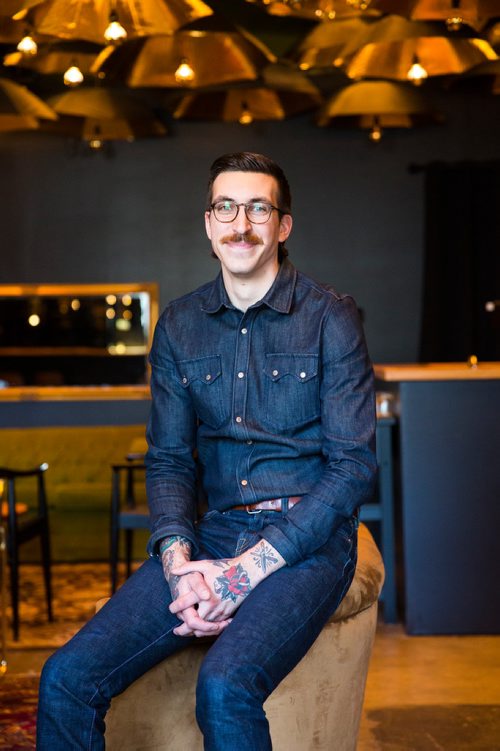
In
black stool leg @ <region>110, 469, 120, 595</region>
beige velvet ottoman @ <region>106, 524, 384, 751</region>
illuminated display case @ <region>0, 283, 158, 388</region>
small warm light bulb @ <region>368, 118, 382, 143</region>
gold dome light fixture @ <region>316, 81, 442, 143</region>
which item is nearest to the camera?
beige velvet ottoman @ <region>106, 524, 384, 751</region>

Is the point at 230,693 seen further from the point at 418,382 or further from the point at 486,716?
the point at 418,382

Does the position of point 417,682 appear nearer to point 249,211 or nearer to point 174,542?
point 174,542

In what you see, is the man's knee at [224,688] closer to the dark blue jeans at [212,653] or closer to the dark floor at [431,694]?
the dark blue jeans at [212,653]

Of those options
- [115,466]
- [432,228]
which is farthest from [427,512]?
[432,228]

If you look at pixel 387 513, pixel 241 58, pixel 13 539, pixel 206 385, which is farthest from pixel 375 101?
pixel 206 385

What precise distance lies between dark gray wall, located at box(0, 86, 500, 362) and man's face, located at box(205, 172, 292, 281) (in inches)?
254

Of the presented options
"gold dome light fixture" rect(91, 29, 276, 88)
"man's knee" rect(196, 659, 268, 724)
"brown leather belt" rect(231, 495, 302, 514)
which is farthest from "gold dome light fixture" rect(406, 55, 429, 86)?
"man's knee" rect(196, 659, 268, 724)

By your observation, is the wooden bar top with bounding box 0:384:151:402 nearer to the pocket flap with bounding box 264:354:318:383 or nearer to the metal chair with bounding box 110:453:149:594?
the metal chair with bounding box 110:453:149:594

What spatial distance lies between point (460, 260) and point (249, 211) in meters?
6.52

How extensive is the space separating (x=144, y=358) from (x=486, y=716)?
5954 millimetres

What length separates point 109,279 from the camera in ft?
29.3

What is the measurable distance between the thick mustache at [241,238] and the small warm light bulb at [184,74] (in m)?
3.81

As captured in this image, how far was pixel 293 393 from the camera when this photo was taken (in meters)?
2.46

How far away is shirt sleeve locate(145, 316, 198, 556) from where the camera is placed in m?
2.54
